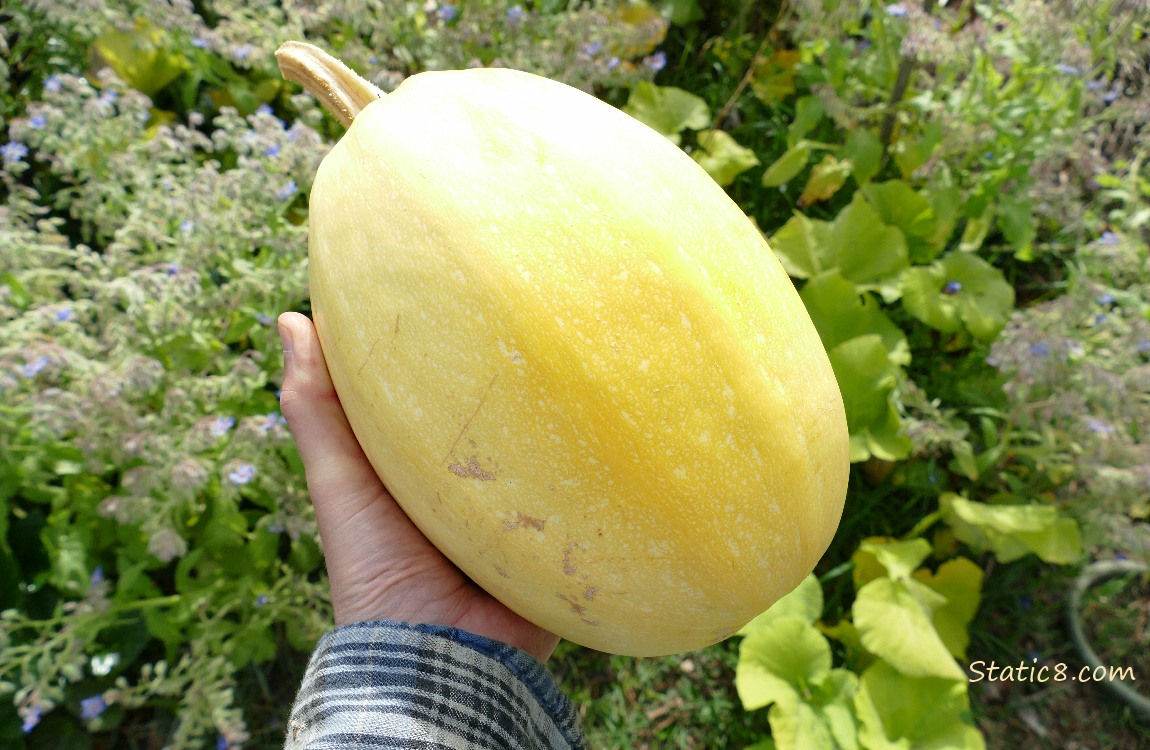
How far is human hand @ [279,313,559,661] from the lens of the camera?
56.7 inches

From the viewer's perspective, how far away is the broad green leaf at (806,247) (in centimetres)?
233

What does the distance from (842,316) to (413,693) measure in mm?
1589

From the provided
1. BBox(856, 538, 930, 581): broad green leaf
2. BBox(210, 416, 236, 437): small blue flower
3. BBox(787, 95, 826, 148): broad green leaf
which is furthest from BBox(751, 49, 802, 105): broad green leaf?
BBox(210, 416, 236, 437): small blue flower

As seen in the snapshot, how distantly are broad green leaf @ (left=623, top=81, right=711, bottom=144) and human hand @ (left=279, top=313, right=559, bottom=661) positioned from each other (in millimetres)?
1520

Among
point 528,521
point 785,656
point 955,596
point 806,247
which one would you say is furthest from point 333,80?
point 955,596

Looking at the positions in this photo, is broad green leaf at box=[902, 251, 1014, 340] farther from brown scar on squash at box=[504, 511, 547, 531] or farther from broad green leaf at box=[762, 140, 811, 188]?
brown scar on squash at box=[504, 511, 547, 531]

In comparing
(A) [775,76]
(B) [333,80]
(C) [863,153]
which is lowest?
(C) [863,153]

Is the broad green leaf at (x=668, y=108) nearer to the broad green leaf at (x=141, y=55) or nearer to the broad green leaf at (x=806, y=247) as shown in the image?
the broad green leaf at (x=806, y=247)

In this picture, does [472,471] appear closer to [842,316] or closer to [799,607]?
[799,607]

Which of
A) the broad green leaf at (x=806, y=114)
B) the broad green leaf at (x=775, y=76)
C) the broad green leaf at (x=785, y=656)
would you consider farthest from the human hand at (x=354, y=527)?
the broad green leaf at (x=775, y=76)

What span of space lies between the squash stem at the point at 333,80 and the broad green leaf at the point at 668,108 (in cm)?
128

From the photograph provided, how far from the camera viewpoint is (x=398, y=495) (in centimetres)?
133

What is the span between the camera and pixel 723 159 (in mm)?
2473

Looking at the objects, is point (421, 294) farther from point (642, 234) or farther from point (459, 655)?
point (459, 655)
